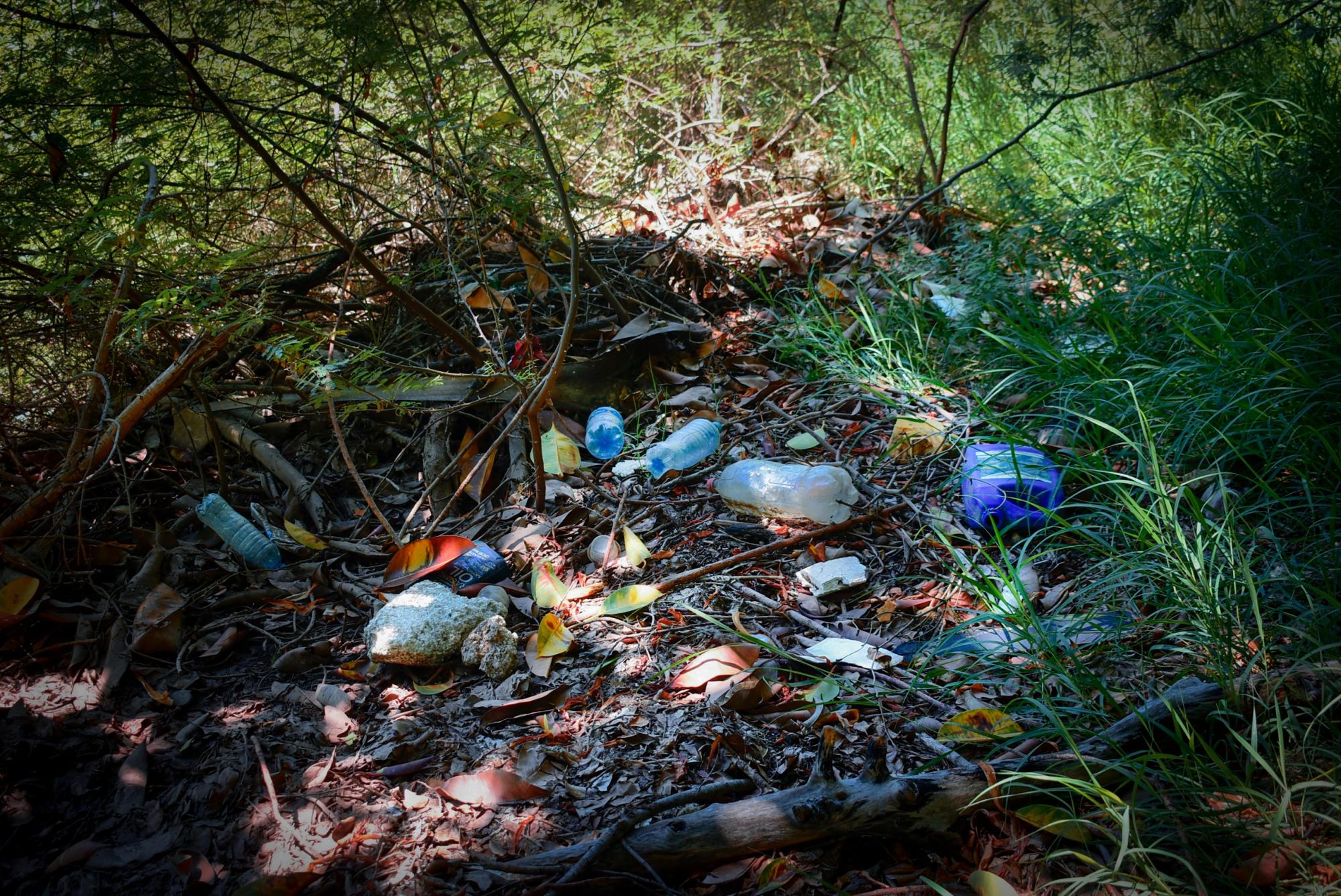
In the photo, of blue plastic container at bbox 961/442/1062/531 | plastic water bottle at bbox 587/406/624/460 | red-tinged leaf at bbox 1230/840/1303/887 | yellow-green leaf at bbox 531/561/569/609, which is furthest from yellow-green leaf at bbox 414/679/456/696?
red-tinged leaf at bbox 1230/840/1303/887

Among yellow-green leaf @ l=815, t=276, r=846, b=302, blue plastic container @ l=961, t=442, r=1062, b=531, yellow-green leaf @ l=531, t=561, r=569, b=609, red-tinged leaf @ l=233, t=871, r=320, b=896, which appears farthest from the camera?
yellow-green leaf @ l=815, t=276, r=846, b=302

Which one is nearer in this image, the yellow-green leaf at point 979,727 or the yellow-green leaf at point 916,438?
the yellow-green leaf at point 979,727

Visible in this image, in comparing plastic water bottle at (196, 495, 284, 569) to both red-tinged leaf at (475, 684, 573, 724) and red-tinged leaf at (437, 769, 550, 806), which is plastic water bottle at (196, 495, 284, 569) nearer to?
red-tinged leaf at (475, 684, 573, 724)

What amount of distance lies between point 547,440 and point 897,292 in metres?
1.34

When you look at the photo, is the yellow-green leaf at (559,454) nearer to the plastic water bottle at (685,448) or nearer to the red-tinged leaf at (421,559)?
the plastic water bottle at (685,448)

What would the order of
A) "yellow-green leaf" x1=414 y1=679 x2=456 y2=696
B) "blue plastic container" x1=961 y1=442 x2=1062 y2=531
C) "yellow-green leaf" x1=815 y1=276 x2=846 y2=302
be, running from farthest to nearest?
"yellow-green leaf" x1=815 y1=276 x2=846 y2=302, "blue plastic container" x1=961 y1=442 x2=1062 y2=531, "yellow-green leaf" x1=414 y1=679 x2=456 y2=696

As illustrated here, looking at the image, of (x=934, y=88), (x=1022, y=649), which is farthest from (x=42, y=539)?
(x=934, y=88)

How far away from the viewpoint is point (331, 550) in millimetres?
2293

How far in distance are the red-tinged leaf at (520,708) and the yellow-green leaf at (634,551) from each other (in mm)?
483

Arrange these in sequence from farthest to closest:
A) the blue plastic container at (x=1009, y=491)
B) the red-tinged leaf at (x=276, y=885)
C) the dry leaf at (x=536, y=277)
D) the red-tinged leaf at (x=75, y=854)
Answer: the dry leaf at (x=536, y=277)
the blue plastic container at (x=1009, y=491)
the red-tinged leaf at (x=75, y=854)
the red-tinged leaf at (x=276, y=885)

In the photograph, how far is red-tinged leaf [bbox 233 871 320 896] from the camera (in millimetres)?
1282

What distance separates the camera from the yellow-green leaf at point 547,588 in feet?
6.61

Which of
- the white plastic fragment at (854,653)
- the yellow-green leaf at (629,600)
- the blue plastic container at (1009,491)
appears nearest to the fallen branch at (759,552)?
the yellow-green leaf at (629,600)

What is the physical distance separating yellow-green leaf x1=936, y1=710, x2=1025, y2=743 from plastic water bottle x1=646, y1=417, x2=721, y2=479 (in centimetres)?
124
